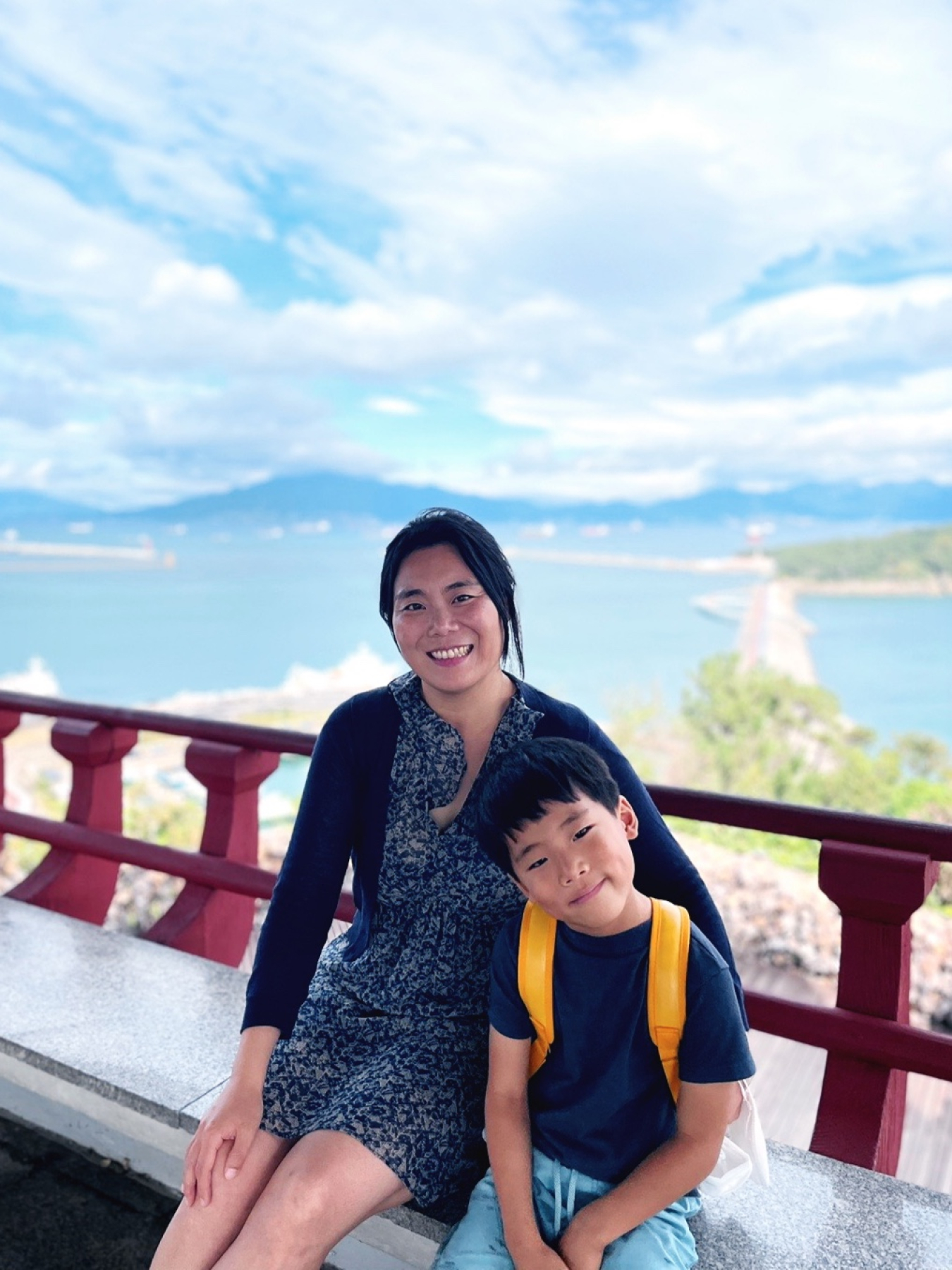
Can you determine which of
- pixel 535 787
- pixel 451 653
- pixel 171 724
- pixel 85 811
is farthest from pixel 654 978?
pixel 85 811

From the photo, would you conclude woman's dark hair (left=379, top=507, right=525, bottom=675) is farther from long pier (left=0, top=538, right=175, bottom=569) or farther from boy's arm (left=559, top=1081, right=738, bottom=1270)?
long pier (left=0, top=538, right=175, bottom=569)

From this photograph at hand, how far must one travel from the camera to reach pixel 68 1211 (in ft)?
5.80

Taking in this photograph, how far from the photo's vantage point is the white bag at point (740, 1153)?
1.32m

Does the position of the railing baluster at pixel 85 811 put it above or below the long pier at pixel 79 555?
below

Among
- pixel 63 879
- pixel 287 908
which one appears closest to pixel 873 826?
pixel 287 908

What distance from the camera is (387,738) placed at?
5.08ft

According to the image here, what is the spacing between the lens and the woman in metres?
1.35

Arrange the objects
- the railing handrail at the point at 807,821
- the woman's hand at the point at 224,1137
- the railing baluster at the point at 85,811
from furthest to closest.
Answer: the railing baluster at the point at 85,811
the railing handrail at the point at 807,821
the woman's hand at the point at 224,1137

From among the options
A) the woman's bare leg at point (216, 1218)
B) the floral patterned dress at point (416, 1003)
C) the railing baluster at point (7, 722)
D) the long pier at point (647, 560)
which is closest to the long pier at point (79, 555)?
the long pier at point (647, 560)

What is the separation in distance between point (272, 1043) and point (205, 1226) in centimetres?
23

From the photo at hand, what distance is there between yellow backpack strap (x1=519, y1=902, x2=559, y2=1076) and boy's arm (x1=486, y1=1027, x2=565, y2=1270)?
0.03 m

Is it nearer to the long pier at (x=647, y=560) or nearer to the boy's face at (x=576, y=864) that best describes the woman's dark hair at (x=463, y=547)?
the boy's face at (x=576, y=864)

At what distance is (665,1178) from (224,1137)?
1.75ft

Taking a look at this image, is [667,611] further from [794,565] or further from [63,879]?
[63,879]
